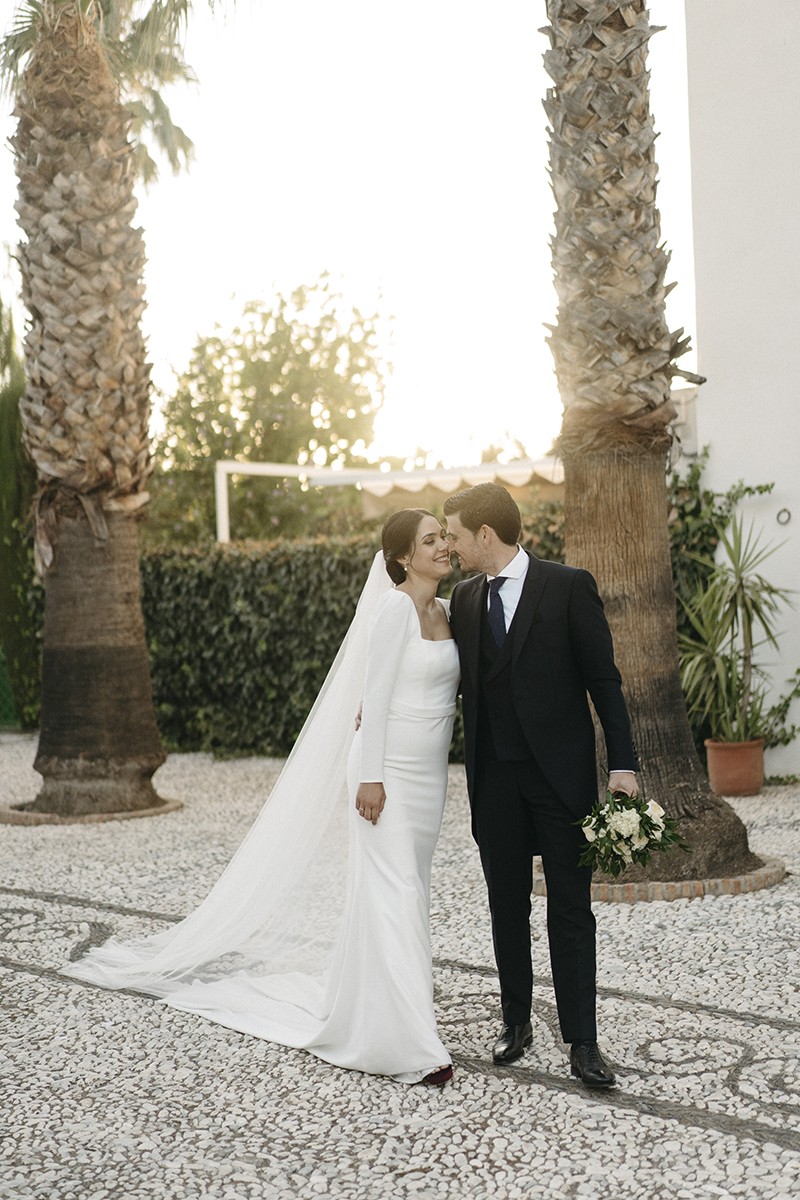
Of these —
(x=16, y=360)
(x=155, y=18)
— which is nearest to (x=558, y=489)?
(x=155, y=18)

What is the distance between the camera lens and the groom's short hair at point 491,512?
4.16 m

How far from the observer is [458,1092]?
3.94 metres

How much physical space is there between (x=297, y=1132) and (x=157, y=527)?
22.1 metres

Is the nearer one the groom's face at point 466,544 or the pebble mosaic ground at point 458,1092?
the pebble mosaic ground at point 458,1092

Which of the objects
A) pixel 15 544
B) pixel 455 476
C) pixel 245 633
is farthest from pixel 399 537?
pixel 15 544

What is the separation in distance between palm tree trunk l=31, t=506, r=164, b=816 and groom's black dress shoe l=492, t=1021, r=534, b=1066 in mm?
5976

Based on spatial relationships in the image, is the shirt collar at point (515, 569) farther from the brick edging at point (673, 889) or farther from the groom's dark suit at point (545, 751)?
the brick edging at point (673, 889)

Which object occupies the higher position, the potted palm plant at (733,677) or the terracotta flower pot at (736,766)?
the potted palm plant at (733,677)

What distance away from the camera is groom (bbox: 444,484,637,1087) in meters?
4.01

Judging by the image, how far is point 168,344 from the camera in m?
27.9

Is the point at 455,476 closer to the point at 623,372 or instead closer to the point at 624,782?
the point at 623,372

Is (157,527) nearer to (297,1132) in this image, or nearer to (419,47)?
(419,47)

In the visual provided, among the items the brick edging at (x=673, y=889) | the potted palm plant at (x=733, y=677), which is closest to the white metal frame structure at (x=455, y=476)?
the potted palm plant at (x=733, y=677)

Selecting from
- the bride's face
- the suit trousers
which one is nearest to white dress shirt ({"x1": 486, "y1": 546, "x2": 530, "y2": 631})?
the bride's face
